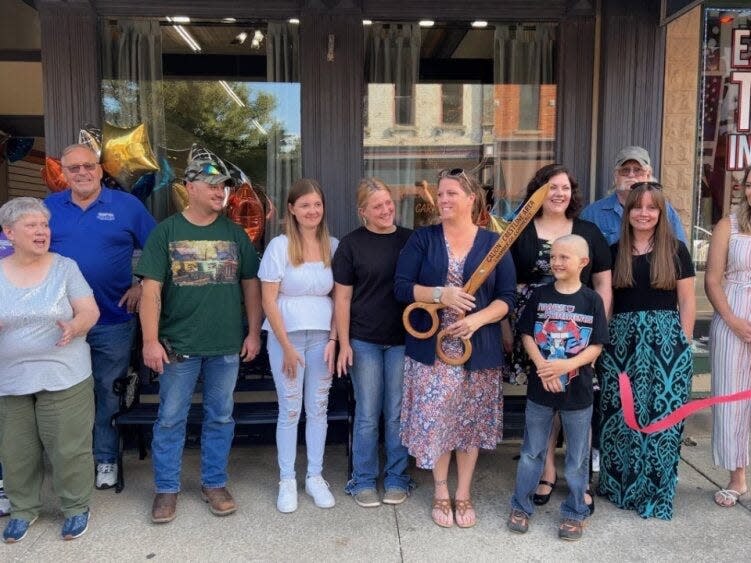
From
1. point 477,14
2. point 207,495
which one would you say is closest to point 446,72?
point 477,14

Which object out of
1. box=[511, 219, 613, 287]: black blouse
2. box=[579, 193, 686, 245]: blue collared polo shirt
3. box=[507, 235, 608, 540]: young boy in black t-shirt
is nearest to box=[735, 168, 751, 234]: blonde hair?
box=[579, 193, 686, 245]: blue collared polo shirt

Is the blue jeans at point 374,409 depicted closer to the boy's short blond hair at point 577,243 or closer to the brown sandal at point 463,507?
the brown sandal at point 463,507

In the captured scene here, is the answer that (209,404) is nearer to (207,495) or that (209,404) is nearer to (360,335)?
(207,495)

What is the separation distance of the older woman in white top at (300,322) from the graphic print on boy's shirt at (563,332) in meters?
1.04

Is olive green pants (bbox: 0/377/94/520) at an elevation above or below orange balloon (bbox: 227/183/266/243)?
below

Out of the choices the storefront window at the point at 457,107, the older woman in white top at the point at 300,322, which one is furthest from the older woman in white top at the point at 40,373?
the storefront window at the point at 457,107

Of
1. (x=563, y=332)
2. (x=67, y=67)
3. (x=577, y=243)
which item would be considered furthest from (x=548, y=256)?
(x=67, y=67)

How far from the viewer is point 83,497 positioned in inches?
119

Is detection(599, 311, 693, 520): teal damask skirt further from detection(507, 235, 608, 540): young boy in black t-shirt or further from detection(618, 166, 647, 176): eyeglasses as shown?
detection(618, 166, 647, 176): eyeglasses

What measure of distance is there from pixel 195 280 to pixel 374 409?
3.62ft

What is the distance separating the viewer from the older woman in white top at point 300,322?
3115mm

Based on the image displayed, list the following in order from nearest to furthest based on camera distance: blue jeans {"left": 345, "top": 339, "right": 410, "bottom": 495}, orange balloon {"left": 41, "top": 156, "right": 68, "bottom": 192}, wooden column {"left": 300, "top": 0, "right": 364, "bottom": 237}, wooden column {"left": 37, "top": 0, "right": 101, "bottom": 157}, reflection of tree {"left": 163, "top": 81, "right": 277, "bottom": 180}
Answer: blue jeans {"left": 345, "top": 339, "right": 410, "bottom": 495} < orange balloon {"left": 41, "top": 156, "right": 68, "bottom": 192} < wooden column {"left": 37, "top": 0, "right": 101, "bottom": 157} < wooden column {"left": 300, "top": 0, "right": 364, "bottom": 237} < reflection of tree {"left": 163, "top": 81, "right": 277, "bottom": 180}

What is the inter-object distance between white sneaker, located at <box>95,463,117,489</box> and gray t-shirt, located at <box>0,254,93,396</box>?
2.69 feet

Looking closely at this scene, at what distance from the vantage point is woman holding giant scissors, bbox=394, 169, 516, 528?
9.57 ft
